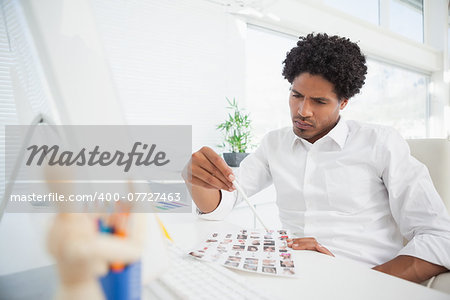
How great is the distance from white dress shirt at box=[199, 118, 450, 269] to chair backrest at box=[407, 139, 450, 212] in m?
0.16

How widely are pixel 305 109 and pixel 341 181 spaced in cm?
28

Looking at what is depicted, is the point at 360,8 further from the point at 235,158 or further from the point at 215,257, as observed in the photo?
the point at 215,257

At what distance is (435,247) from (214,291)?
0.62 m

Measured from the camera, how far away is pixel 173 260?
51 centimetres

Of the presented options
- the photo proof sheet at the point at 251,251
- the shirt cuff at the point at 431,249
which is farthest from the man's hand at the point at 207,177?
the shirt cuff at the point at 431,249

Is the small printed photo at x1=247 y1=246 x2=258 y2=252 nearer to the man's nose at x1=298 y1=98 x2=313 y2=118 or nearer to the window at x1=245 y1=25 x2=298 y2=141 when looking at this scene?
the man's nose at x1=298 y1=98 x2=313 y2=118

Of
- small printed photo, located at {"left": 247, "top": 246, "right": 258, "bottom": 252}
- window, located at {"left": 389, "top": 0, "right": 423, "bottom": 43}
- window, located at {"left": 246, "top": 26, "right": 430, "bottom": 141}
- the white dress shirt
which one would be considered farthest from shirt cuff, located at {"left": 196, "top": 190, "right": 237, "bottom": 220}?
window, located at {"left": 389, "top": 0, "right": 423, "bottom": 43}

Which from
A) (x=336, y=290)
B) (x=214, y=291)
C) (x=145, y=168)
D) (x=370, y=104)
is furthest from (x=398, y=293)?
(x=370, y=104)

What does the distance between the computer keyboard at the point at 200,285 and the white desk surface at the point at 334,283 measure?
46 millimetres

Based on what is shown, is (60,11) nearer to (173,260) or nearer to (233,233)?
(173,260)

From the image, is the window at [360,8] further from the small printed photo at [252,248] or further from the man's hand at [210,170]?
the small printed photo at [252,248]

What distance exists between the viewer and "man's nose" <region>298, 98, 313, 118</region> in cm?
101

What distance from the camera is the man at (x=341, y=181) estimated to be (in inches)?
31.6

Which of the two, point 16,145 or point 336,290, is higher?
point 16,145
